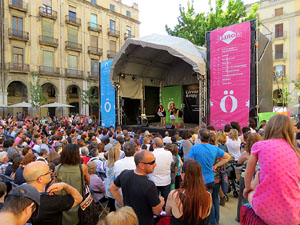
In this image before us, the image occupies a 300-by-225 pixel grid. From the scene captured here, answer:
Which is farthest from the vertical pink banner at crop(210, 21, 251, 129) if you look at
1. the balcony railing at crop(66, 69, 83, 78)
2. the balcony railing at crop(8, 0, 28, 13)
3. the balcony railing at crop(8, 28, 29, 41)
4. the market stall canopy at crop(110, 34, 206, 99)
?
the balcony railing at crop(8, 0, 28, 13)

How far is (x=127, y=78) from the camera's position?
44.1 feet

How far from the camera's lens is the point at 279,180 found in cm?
151

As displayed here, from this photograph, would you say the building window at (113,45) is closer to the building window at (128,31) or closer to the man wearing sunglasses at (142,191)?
the building window at (128,31)

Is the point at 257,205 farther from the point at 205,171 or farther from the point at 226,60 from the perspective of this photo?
the point at 226,60

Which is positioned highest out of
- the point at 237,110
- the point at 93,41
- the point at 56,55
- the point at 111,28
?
the point at 111,28

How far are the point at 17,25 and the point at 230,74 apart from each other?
23.2 metres

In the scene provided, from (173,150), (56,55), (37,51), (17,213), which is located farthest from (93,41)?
(17,213)

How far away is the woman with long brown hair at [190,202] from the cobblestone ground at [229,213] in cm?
196

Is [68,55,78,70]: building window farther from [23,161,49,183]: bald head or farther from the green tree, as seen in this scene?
[23,161,49,183]: bald head

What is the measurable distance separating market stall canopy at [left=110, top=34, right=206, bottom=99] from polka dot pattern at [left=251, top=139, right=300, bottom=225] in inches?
308

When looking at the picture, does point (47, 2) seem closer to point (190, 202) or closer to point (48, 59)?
point (48, 59)

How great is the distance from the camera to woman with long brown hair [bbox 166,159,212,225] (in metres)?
1.78

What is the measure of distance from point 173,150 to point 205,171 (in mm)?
866

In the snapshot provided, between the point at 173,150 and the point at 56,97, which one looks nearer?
the point at 173,150
